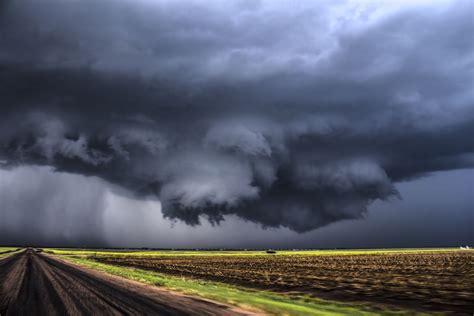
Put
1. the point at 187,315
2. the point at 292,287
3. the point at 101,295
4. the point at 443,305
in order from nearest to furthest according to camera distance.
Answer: the point at 187,315
the point at 443,305
the point at 101,295
the point at 292,287

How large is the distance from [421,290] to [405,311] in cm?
926

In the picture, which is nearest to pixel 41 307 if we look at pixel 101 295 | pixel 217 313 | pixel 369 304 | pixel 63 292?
pixel 101 295

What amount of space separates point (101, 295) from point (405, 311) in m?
16.9

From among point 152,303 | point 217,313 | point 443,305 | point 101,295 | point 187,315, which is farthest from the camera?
point 101,295

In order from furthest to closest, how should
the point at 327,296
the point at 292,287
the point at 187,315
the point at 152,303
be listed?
1. the point at 292,287
2. the point at 327,296
3. the point at 152,303
4. the point at 187,315

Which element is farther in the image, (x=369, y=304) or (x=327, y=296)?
(x=327, y=296)

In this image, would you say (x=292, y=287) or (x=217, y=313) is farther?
(x=292, y=287)

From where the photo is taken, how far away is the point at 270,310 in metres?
17.9

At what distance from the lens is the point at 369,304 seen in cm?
2052

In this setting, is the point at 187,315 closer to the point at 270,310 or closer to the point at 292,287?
the point at 270,310

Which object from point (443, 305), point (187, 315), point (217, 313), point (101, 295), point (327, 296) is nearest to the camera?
point (187, 315)

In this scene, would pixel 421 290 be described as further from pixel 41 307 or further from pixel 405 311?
pixel 41 307

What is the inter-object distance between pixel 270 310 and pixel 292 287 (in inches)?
567

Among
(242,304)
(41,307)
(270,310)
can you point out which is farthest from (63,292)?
(270,310)
